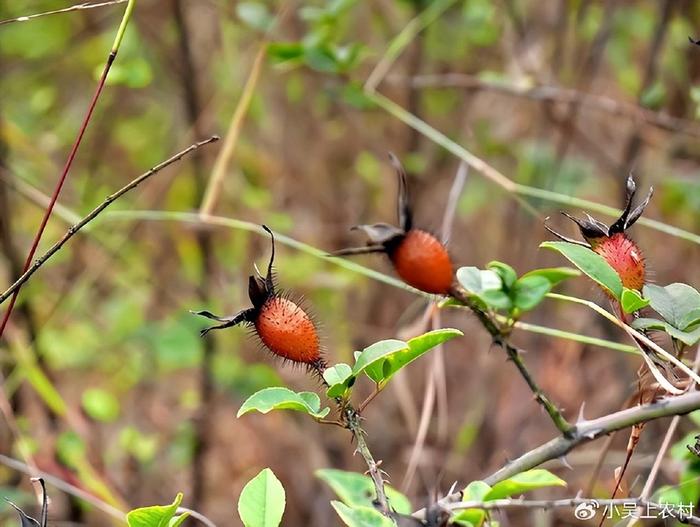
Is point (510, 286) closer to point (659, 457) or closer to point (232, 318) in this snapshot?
point (232, 318)

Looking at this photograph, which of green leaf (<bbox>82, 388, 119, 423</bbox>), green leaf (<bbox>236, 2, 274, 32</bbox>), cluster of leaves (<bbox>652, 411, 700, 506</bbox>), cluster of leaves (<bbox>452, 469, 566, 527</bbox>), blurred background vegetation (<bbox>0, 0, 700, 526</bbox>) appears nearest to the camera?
cluster of leaves (<bbox>452, 469, 566, 527</bbox>)

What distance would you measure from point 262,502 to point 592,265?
0.44 meters

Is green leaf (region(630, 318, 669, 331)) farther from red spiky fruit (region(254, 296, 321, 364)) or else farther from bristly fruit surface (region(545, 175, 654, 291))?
red spiky fruit (region(254, 296, 321, 364))

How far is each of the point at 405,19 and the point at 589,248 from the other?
7.33ft

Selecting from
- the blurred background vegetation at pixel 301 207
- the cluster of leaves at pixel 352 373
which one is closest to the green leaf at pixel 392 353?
the cluster of leaves at pixel 352 373

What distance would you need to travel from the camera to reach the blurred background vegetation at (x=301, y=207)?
2670 millimetres

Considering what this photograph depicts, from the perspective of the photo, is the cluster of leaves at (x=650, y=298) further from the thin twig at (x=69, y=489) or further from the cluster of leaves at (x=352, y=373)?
the thin twig at (x=69, y=489)

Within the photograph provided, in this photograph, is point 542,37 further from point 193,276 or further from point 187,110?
point 193,276

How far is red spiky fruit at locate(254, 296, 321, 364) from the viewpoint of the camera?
41.2 inches

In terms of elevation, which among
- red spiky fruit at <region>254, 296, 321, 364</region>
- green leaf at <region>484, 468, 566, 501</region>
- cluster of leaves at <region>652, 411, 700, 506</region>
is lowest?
cluster of leaves at <region>652, 411, 700, 506</region>

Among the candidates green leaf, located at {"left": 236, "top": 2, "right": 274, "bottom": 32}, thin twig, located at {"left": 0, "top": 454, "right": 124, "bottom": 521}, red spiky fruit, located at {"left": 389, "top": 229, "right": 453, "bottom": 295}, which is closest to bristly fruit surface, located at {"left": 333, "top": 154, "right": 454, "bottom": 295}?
red spiky fruit, located at {"left": 389, "top": 229, "right": 453, "bottom": 295}

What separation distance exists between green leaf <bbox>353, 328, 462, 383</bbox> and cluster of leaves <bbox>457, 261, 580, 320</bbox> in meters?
0.05

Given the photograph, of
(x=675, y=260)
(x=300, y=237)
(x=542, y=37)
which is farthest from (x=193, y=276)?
(x=675, y=260)

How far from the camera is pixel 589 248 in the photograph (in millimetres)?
1007
